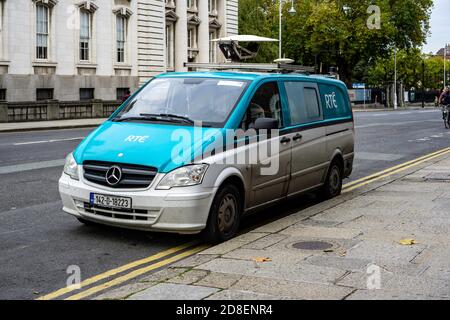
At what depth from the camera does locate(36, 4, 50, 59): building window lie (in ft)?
120

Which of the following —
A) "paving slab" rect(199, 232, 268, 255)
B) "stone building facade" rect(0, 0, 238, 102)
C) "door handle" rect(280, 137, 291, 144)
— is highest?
"stone building facade" rect(0, 0, 238, 102)

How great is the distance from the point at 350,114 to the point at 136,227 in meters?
5.52

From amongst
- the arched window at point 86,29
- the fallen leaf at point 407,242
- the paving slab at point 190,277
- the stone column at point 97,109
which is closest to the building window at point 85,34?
the arched window at point 86,29

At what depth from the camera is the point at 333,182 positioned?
1080 centimetres

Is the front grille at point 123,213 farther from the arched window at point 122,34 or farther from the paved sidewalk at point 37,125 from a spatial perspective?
the arched window at point 122,34

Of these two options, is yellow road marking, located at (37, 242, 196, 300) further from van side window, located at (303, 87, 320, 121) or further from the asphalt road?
van side window, located at (303, 87, 320, 121)

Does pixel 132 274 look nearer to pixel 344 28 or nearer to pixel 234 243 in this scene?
pixel 234 243

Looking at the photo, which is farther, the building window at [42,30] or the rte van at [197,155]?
the building window at [42,30]

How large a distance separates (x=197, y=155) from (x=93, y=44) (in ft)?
114

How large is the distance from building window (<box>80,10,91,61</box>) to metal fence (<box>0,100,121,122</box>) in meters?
4.02

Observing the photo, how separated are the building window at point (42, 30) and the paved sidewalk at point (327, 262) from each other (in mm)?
30308

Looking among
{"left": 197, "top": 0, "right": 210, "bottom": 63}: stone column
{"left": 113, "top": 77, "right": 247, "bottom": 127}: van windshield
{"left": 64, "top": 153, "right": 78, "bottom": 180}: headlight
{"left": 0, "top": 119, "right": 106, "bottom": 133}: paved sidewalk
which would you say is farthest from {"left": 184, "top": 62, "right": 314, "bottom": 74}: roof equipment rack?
{"left": 197, "top": 0, "right": 210, "bottom": 63}: stone column

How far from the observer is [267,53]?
65750mm

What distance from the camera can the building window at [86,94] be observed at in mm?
39875
